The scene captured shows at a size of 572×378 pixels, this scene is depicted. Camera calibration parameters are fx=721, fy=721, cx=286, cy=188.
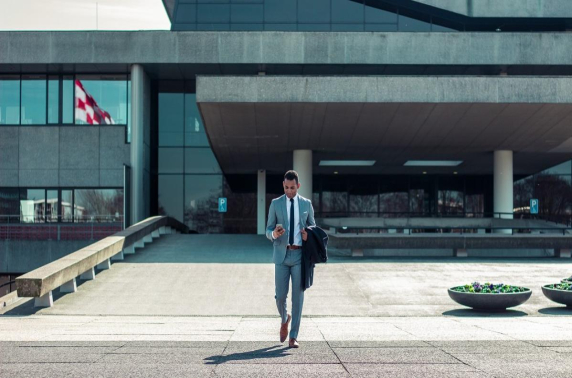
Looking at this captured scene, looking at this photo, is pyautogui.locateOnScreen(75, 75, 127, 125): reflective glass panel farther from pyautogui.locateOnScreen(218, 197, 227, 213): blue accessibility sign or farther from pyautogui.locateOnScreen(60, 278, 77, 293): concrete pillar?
pyautogui.locateOnScreen(60, 278, 77, 293): concrete pillar

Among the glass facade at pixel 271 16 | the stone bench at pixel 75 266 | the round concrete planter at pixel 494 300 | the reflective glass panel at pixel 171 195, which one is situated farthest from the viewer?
the reflective glass panel at pixel 171 195

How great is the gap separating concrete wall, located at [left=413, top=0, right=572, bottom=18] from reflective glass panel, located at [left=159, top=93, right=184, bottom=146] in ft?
45.3

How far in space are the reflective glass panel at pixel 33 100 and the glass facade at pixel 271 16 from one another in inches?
301

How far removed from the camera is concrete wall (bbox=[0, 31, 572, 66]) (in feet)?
111

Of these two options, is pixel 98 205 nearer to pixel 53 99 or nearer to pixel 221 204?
pixel 53 99

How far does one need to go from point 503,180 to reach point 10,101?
983 inches

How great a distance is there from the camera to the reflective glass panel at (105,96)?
3697 centimetres

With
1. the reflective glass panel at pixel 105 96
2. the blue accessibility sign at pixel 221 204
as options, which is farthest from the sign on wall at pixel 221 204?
the reflective glass panel at pixel 105 96

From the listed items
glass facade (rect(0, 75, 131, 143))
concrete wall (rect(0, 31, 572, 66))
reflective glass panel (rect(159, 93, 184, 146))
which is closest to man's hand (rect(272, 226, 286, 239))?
concrete wall (rect(0, 31, 572, 66))

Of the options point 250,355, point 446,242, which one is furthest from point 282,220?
point 446,242

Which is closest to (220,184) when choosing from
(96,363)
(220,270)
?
(220,270)

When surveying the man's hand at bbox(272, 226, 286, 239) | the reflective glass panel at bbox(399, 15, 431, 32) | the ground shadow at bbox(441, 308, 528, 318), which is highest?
the reflective glass panel at bbox(399, 15, 431, 32)

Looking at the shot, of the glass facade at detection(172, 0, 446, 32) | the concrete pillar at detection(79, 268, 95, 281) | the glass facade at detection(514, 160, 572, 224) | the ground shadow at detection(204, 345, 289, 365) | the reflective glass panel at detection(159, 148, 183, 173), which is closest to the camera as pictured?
the ground shadow at detection(204, 345, 289, 365)

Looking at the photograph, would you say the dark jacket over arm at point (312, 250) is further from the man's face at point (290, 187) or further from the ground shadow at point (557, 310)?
the ground shadow at point (557, 310)
